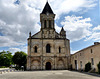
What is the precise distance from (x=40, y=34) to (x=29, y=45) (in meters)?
4.95

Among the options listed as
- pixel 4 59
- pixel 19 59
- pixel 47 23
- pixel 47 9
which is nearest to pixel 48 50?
pixel 47 23

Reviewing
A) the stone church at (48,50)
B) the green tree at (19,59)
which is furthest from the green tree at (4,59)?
the stone church at (48,50)

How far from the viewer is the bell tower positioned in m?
32.7

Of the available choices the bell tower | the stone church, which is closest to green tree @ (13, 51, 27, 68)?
the stone church

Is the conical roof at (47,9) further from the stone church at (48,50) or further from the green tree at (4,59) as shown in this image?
the green tree at (4,59)

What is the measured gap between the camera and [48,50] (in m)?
31.5

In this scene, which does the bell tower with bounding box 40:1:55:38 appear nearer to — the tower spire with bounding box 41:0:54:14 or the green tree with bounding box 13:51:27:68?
the tower spire with bounding box 41:0:54:14

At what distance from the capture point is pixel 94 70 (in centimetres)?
1944

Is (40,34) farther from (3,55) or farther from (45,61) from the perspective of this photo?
(3,55)

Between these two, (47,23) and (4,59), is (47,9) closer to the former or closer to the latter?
(47,23)

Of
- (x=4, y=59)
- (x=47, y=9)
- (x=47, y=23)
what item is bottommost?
(x=4, y=59)

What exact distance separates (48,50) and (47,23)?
347 inches

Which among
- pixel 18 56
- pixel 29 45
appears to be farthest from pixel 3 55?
pixel 29 45

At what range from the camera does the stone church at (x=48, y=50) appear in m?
30.0
